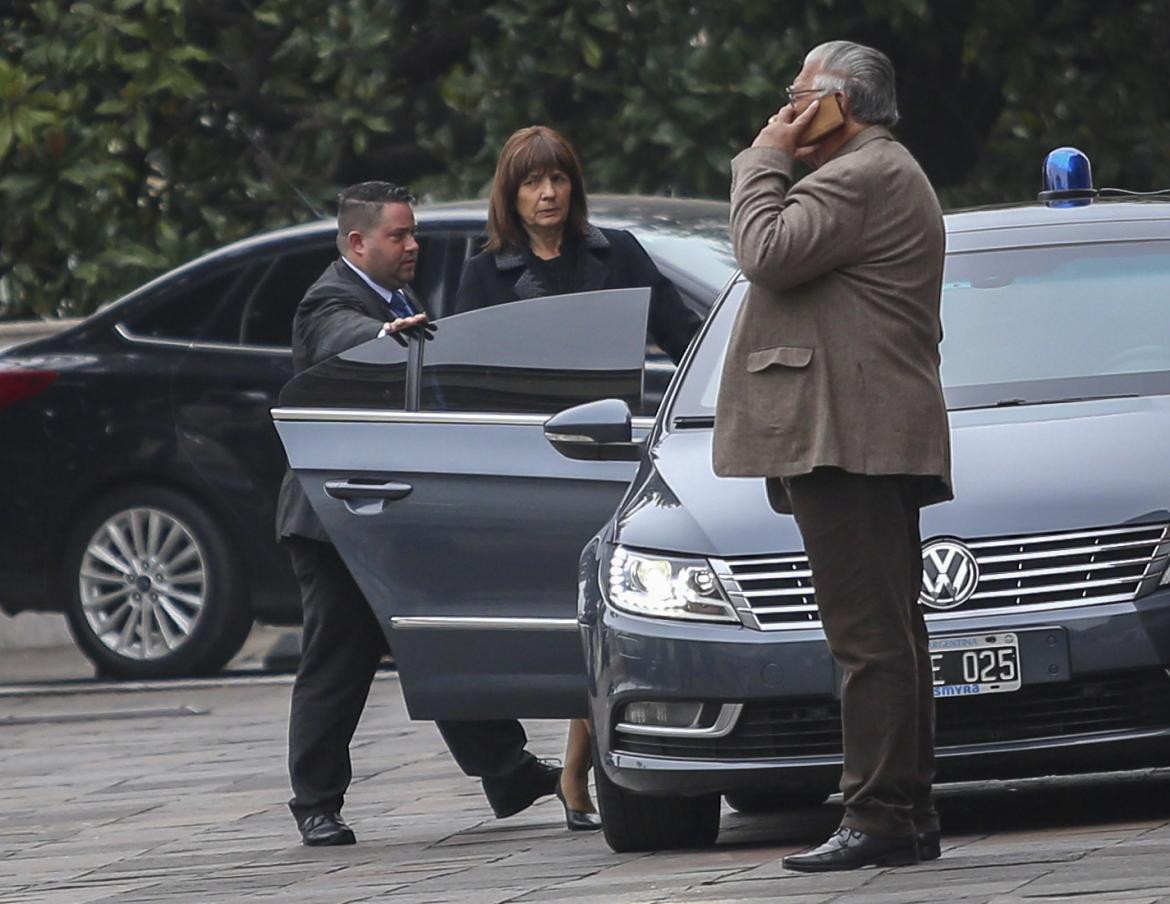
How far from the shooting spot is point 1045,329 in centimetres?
706

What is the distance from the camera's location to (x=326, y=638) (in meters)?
7.43

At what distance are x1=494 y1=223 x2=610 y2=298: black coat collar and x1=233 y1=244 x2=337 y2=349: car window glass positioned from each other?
3.61m

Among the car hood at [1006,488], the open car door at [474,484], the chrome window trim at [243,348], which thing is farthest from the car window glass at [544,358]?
the chrome window trim at [243,348]

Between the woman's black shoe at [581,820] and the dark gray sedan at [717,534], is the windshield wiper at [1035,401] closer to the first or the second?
the dark gray sedan at [717,534]

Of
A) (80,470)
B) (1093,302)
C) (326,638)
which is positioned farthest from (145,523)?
(1093,302)

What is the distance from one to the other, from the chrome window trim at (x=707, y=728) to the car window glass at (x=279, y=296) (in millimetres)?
5120

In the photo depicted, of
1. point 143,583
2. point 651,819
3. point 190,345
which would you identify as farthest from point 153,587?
point 651,819

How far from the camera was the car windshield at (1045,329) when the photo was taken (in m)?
6.85

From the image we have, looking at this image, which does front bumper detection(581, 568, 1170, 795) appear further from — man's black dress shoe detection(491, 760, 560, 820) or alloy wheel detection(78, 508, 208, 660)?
alloy wheel detection(78, 508, 208, 660)

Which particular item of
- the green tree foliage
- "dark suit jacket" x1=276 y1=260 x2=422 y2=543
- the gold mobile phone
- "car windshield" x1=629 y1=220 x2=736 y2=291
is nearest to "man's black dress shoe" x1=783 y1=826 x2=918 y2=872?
the gold mobile phone

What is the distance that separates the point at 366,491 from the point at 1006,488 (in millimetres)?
Answer: 1747

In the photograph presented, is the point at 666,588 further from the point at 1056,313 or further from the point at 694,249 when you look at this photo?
the point at 694,249

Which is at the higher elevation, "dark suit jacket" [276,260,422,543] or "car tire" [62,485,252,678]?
"dark suit jacket" [276,260,422,543]

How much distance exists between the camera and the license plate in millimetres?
6086
